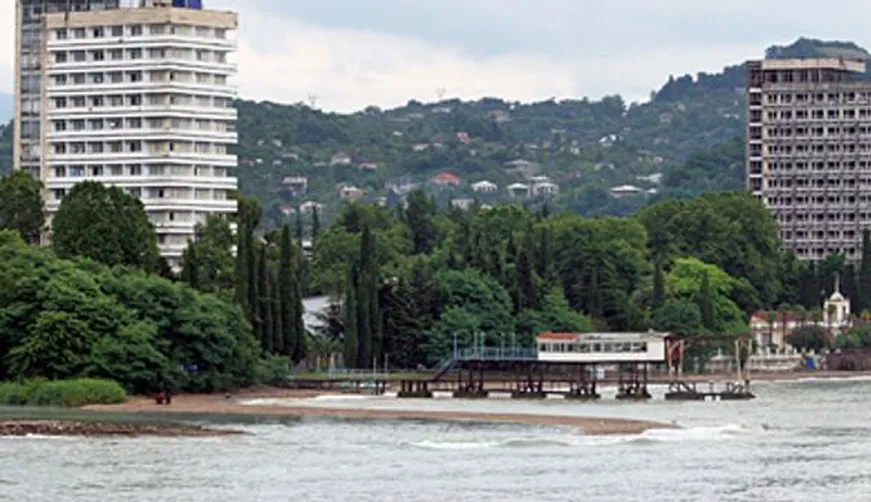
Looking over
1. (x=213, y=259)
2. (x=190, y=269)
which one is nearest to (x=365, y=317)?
(x=213, y=259)

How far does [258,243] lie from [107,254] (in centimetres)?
1582

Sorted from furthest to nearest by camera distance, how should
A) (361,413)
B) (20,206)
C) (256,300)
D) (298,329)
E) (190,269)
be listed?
(20,206), (298,329), (256,300), (190,269), (361,413)

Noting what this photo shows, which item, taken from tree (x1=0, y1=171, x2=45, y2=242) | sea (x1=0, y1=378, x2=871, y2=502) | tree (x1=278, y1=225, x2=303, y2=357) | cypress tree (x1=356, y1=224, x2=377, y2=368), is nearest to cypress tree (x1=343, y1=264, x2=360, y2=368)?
cypress tree (x1=356, y1=224, x2=377, y2=368)

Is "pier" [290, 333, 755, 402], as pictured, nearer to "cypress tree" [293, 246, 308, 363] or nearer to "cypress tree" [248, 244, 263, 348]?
"cypress tree" [293, 246, 308, 363]

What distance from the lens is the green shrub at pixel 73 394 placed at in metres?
146

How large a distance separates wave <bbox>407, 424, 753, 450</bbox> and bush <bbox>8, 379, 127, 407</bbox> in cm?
3270

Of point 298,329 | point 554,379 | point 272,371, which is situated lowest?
point 554,379

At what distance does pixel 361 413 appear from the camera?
145m

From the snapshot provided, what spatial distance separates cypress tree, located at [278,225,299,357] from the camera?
6993 inches

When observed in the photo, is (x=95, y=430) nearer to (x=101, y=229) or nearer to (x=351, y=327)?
(x=101, y=229)

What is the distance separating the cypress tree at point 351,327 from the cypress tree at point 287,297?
687 centimetres

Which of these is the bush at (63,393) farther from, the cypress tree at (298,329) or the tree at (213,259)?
the cypress tree at (298,329)

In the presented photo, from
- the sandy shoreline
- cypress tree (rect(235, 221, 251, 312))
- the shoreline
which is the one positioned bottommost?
the shoreline

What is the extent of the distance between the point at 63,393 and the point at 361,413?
1776 centimetres
